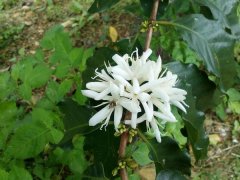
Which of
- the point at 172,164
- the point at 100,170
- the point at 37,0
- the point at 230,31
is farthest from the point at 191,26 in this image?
the point at 37,0

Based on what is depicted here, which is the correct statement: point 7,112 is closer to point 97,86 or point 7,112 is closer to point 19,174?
point 19,174

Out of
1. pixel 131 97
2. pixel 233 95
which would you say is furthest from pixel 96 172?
pixel 233 95

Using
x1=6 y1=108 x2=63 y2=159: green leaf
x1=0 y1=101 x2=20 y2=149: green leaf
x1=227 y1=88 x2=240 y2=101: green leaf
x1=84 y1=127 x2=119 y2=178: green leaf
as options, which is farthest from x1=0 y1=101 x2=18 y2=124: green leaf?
x1=227 y1=88 x2=240 y2=101: green leaf

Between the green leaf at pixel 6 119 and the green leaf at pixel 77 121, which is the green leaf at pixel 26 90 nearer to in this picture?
the green leaf at pixel 6 119

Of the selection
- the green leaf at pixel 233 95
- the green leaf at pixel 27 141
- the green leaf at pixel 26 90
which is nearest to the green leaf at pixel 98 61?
the green leaf at pixel 27 141

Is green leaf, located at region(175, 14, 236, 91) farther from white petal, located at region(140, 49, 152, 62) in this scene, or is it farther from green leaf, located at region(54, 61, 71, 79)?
green leaf, located at region(54, 61, 71, 79)
